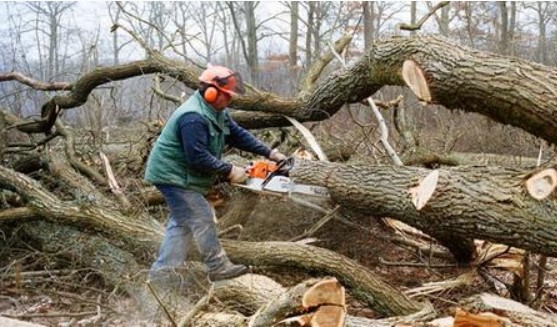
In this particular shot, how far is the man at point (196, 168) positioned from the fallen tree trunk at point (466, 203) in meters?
→ 0.75

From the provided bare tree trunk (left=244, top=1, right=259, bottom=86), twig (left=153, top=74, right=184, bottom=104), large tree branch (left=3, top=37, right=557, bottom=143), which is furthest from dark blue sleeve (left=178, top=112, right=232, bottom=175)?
bare tree trunk (left=244, top=1, right=259, bottom=86)

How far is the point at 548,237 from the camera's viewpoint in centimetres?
271

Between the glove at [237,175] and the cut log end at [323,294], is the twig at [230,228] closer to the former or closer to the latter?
the glove at [237,175]

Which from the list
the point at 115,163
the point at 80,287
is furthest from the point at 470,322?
the point at 115,163

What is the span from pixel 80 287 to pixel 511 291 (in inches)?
113

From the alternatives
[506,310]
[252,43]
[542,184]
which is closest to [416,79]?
[542,184]

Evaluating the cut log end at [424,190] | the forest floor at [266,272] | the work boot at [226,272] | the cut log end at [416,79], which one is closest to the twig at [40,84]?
the forest floor at [266,272]

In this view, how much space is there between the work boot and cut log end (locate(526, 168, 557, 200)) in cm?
169

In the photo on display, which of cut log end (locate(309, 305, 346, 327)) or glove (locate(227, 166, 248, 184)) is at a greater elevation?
glove (locate(227, 166, 248, 184))

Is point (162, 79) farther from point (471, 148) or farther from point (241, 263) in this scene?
point (471, 148)

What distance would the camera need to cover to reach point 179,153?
353cm

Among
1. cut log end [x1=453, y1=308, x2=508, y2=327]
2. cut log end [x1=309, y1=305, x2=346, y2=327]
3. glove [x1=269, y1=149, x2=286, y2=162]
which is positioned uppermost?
glove [x1=269, y1=149, x2=286, y2=162]

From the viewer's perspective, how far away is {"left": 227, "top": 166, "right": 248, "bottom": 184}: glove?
345 centimetres

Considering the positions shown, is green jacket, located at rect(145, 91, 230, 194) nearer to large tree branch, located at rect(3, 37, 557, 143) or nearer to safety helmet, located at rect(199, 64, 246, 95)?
safety helmet, located at rect(199, 64, 246, 95)
